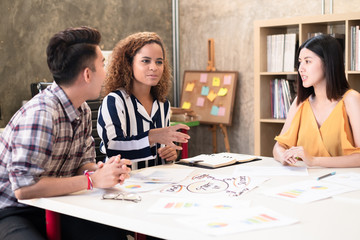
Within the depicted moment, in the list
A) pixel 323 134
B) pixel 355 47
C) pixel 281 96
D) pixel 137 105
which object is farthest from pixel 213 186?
pixel 281 96

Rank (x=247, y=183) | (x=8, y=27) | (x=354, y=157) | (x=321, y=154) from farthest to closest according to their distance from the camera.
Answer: (x=8, y=27) < (x=321, y=154) < (x=354, y=157) < (x=247, y=183)

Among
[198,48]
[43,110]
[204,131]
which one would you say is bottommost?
[204,131]

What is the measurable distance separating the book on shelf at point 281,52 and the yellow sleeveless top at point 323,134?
1.40 metres

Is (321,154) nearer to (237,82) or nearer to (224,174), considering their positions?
(224,174)

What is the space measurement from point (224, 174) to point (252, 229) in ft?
2.40

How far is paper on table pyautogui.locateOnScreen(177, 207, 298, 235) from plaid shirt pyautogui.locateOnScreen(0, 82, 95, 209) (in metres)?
0.58

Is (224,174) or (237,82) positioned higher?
(237,82)

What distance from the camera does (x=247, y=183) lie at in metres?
1.77

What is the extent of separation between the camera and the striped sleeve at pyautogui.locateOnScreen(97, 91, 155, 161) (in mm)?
2207

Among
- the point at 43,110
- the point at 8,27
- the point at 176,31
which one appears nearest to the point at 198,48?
the point at 176,31

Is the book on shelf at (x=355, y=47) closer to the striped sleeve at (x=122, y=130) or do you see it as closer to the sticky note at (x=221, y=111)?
the sticky note at (x=221, y=111)

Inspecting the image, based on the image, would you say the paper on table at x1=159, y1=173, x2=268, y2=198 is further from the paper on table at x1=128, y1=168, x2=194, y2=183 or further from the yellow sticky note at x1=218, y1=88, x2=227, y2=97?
the yellow sticky note at x1=218, y1=88, x2=227, y2=97

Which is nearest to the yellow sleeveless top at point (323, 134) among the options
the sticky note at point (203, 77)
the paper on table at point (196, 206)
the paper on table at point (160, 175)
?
the paper on table at point (160, 175)

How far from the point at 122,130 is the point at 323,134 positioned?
1036 mm
